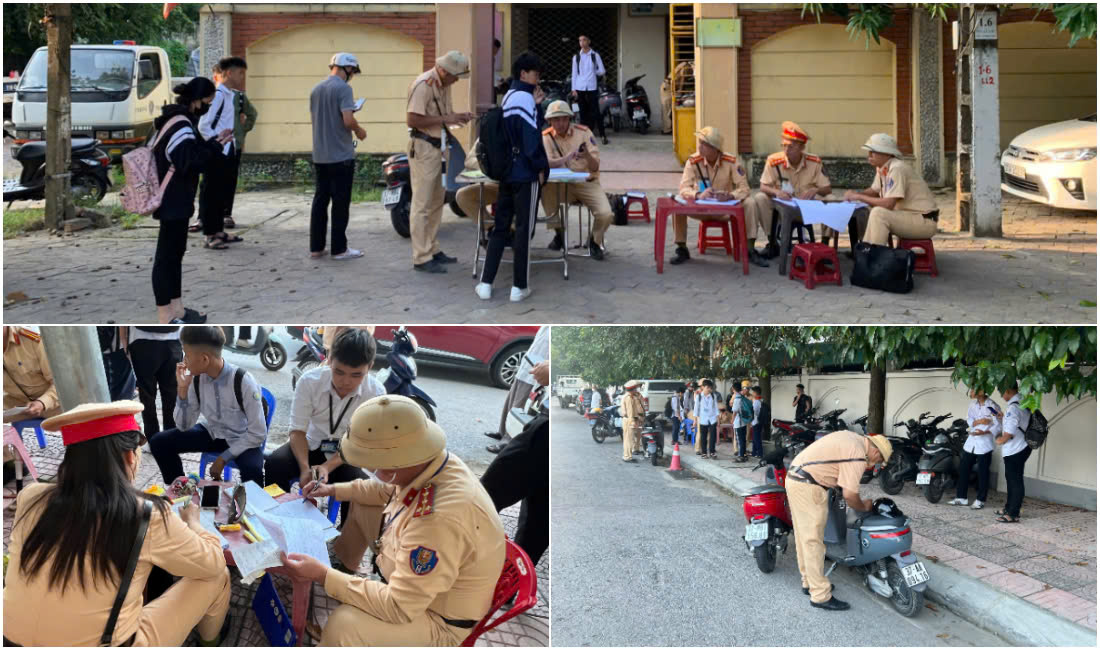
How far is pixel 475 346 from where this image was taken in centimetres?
578

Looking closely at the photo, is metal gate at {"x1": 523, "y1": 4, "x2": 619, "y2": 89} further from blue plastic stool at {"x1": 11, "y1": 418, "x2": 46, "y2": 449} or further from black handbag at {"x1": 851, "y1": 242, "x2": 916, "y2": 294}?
blue plastic stool at {"x1": 11, "y1": 418, "x2": 46, "y2": 449}

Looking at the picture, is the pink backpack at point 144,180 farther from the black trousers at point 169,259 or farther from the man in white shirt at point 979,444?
the man in white shirt at point 979,444

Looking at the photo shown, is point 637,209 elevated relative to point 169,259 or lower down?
elevated

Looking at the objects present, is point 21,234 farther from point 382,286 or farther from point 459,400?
point 459,400

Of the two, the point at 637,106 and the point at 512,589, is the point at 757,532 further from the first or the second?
the point at 637,106

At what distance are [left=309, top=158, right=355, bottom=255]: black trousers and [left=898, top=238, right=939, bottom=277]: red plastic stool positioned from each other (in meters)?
4.14

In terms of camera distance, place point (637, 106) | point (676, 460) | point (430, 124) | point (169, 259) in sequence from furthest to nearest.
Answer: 1. point (637, 106)
2. point (430, 124)
3. point (169, 259)
4. point (676, 460)

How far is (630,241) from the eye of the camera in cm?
916

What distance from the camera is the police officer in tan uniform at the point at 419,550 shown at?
10.6 ft

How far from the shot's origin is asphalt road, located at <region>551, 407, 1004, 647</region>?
178 inches

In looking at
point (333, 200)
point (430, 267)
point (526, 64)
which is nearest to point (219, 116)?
point (333, 200)

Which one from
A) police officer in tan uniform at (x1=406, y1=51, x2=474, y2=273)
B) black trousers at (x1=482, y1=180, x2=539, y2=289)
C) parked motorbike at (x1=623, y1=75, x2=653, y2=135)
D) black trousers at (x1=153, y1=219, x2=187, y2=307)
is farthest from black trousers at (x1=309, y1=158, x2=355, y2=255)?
parked motorbike at (x1=623, y1=75, x2=653, y2=135)

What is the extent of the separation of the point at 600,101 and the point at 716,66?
4.12 m

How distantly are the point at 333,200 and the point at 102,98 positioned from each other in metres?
8.12
